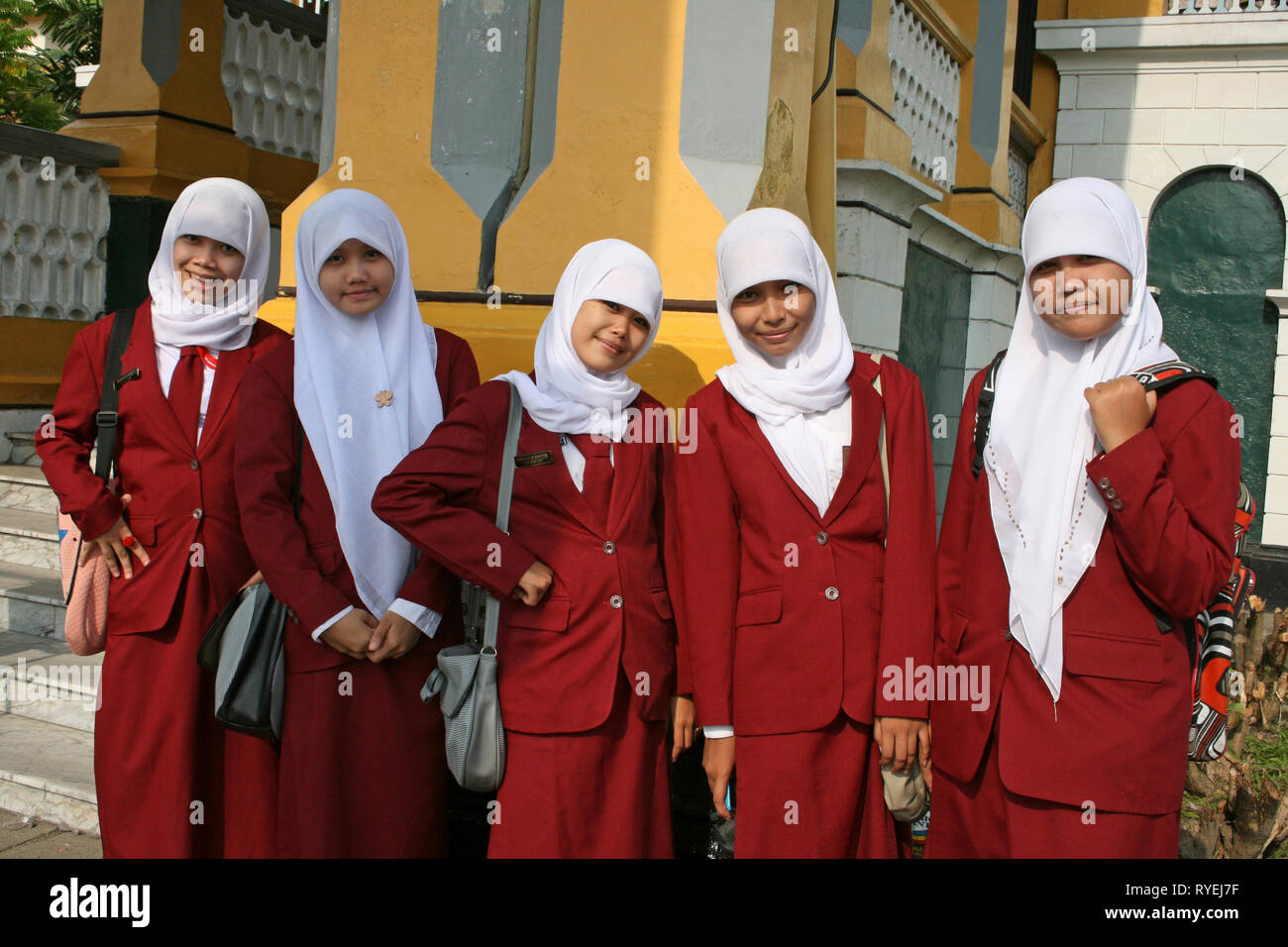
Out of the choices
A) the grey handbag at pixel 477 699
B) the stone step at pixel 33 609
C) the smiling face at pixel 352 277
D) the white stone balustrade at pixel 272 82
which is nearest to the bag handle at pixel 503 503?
the grey handbag at pixel 477 699

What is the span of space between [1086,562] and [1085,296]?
0.57 metres

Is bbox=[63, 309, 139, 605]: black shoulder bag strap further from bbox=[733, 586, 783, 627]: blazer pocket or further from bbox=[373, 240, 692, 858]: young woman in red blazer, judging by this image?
bbox=[733, 586, 783, 627]: blazer pocket

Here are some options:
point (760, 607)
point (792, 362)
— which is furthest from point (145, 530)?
point (792, 362)

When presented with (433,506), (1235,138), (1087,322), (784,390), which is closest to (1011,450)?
(1087,322)

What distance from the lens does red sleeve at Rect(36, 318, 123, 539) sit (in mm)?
3152

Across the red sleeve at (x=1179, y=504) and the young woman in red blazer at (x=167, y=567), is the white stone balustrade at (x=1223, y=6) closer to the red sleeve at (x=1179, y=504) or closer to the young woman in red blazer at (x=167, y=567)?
the red sleeve at (x=1179, y=504)

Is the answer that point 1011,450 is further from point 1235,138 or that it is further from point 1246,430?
point 1235,138

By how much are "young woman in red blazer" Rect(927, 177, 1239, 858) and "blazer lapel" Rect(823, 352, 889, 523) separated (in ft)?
0.90

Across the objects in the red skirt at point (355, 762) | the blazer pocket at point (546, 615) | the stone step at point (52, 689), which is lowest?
the stone step at point (52, 689)

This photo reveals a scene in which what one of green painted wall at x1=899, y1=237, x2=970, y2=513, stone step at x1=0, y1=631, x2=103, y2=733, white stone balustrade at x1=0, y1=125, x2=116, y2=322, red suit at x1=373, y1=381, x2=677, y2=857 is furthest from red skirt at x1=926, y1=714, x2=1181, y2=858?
white stone balustrade at x1=0, y1=125, x2=116, y2=322

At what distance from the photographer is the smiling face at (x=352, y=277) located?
3014 millimetres

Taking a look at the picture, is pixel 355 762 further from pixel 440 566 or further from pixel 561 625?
pixel 561 625

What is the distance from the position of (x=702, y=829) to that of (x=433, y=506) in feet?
4.80

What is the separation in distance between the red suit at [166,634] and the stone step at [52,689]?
1.73 meters
